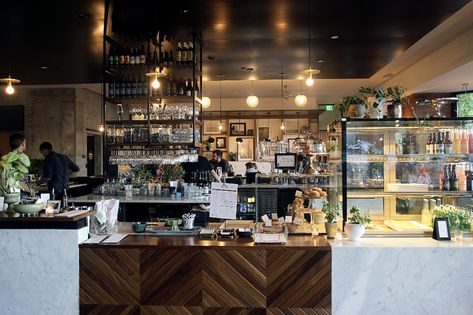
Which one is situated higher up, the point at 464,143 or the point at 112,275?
the point at 464,143

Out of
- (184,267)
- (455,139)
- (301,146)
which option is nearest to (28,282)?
(184,267)

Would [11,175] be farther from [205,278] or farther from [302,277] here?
[302,277]

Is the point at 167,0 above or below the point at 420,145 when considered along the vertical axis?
above

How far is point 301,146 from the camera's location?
7.62 meters

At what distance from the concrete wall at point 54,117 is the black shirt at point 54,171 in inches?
202

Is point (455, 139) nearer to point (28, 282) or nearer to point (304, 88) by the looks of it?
point (28, 282)

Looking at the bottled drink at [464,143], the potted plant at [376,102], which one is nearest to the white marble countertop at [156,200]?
the potted plant at [376,102]

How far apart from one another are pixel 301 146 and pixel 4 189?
540 cm

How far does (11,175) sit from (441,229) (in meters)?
3.29

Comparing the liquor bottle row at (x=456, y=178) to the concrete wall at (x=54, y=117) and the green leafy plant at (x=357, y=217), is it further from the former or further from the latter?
the concrete wall at (x=54, y=117)

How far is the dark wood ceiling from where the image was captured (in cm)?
491

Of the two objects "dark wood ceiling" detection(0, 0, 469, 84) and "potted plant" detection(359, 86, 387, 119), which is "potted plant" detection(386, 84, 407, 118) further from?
"dark wood ceiling" detection(0, 0, 469, 84)

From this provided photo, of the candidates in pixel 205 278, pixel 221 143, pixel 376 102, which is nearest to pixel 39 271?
pixel 205 278

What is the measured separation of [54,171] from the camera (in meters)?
6.33
